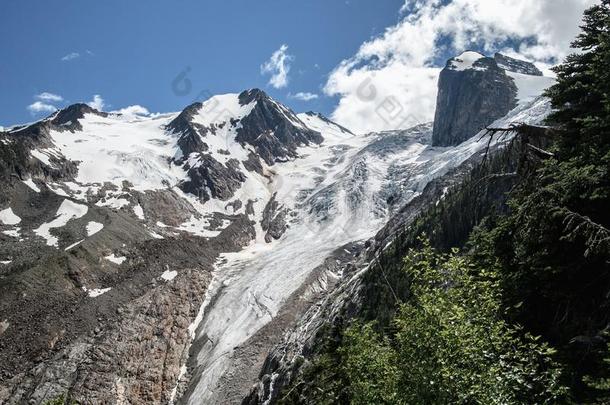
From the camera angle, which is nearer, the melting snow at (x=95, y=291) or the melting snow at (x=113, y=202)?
the melting snow at (x=95, y=291)

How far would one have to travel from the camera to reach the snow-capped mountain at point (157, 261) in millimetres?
71625

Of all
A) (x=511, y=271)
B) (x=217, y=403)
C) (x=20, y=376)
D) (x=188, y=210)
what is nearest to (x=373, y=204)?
(x=188, y=210)

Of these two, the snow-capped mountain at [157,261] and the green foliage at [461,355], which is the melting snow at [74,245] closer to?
the snow-capped mountain at [157,261]

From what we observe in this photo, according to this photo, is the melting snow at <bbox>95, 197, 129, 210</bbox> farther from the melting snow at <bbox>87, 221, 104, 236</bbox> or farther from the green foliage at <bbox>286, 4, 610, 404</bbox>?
the green foliage at <bbox>286, 4, 610, 404</bbox>

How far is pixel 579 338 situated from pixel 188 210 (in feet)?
493

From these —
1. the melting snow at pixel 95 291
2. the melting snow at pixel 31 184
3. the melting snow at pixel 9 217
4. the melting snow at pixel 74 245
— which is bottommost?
the melting snow at pixel 95 291

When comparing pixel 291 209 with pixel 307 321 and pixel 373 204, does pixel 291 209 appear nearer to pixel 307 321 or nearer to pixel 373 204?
pixel 373 204

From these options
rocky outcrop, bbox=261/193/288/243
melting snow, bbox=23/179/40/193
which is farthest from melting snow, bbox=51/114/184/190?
rocky outcrop, bbox=261/193/288/243

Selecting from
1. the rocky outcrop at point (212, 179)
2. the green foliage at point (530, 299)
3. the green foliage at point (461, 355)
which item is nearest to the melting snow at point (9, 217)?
the rocky outcrop at point (212, 179)

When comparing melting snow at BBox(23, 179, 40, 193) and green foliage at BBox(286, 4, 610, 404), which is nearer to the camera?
green foliage at BBox(286, 4, 610, 404)

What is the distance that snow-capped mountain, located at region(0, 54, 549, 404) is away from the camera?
71625 millimetres

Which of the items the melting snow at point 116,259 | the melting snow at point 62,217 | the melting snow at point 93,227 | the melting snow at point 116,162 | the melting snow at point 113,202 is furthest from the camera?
the melting snow at point 116,162

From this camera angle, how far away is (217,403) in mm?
68500

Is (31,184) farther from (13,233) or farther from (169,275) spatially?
(169,275)
